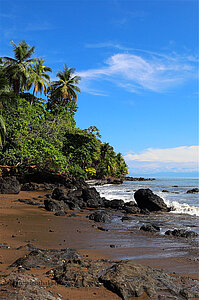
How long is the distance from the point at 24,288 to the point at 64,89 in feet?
112

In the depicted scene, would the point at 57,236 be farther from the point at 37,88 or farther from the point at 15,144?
the point at 37,88

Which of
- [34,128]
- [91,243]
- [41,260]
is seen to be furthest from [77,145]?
[41,260]

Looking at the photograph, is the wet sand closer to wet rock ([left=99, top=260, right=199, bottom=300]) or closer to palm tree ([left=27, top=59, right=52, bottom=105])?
wet rock ([left=99, top=260, right=199, bottom=300])

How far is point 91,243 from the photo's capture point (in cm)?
589

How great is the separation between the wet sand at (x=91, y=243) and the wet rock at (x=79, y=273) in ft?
0.39

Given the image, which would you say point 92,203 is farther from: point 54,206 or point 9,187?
point 9,187

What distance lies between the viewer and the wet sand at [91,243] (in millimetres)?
4082

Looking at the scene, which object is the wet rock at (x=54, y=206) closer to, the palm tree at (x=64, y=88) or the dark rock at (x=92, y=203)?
the dark rock at (x=92, y=203)

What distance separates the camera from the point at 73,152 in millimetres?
25453

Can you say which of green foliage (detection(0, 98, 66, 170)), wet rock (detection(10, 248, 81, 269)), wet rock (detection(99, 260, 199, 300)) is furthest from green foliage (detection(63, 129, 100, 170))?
wet rock (detection(99, 260, 199, 300))

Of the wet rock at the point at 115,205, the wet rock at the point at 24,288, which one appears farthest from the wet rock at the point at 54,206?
the wet rock at the point at 24,288

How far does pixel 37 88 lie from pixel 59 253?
26.6 m

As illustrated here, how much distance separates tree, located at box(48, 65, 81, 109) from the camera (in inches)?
1388

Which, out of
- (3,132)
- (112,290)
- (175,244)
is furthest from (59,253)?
(3,132)
